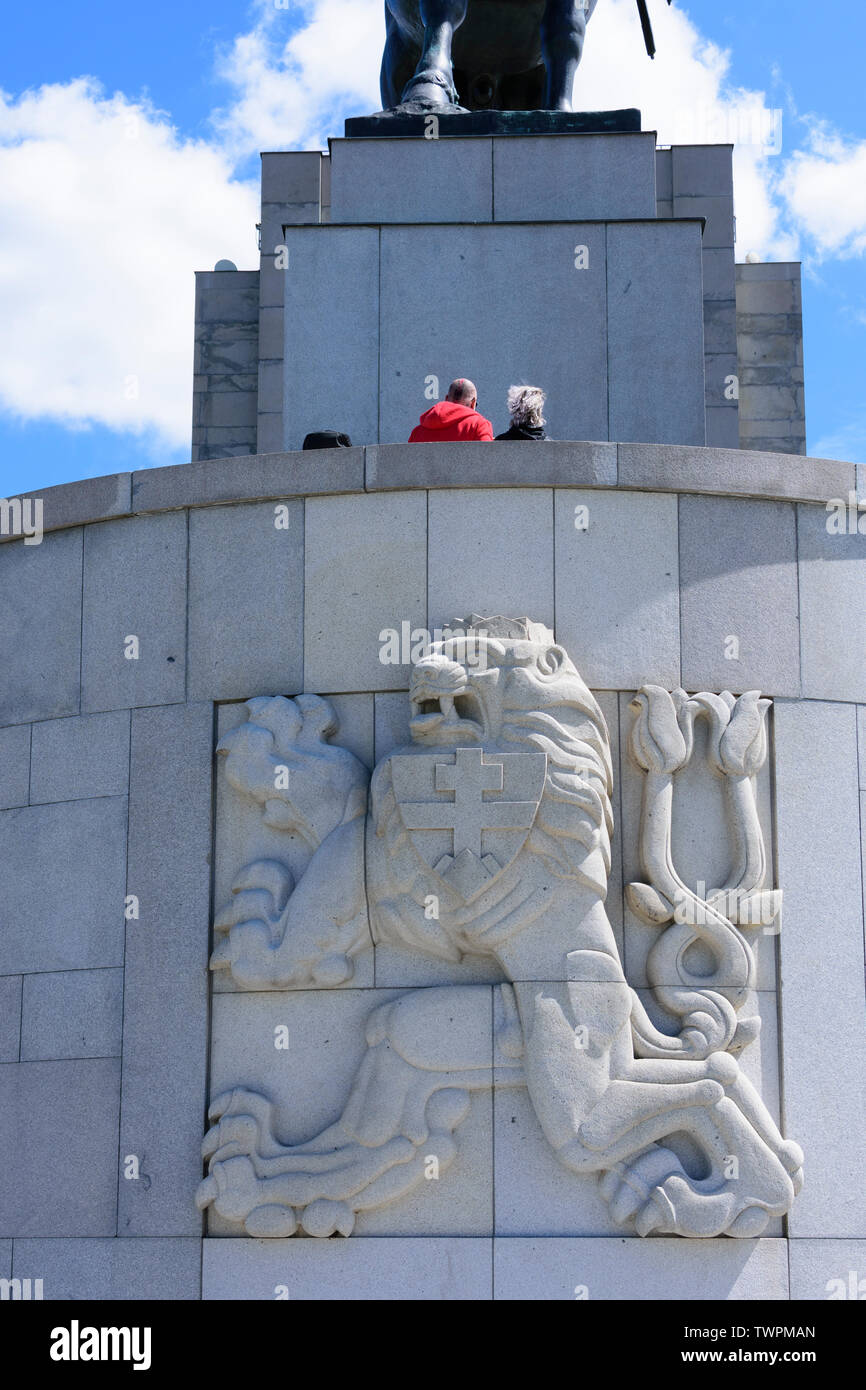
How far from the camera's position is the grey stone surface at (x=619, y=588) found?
11156 millimetres

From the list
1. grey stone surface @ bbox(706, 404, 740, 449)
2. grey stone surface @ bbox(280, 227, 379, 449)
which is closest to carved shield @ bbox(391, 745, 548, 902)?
grey stone surface @ bbox(280, 227, 379, 449)

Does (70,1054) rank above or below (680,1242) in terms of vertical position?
above

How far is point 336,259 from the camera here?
1509cm

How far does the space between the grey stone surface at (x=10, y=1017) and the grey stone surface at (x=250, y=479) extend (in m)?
Answer: 2.81

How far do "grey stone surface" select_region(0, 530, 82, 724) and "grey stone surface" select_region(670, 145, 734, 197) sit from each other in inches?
354

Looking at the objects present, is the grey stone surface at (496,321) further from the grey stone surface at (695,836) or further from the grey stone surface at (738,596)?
the grey stone surface at (695,836)

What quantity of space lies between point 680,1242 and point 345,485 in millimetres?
4455

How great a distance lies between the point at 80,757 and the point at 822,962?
4.33 m

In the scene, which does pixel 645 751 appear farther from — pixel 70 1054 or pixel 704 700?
pixel 70 1054

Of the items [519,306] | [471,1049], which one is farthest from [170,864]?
[519,306]

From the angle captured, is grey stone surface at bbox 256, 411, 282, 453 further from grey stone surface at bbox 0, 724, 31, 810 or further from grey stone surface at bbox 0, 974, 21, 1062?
grey stone surface at bbox 0, 974, 21, 1062

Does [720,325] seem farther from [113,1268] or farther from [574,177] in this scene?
[113,1268]

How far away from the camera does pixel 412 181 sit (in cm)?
1552

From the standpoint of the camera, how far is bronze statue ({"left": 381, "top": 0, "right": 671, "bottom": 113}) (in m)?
16.1
